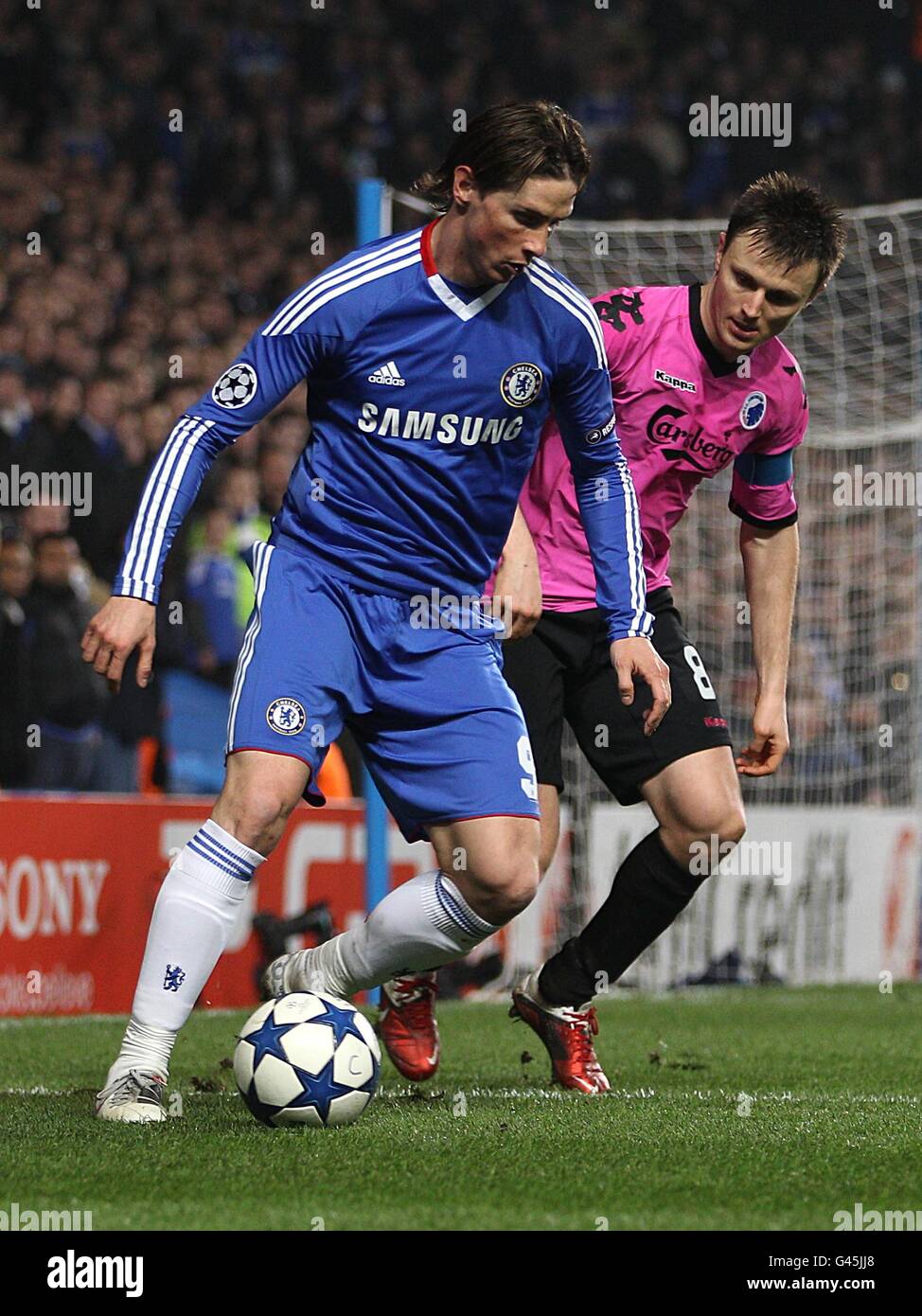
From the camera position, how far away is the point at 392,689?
14.5 ft

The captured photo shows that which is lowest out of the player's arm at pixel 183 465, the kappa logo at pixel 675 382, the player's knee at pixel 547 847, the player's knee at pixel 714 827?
the player's knee at pixel 547 847

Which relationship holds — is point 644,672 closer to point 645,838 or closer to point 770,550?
point 645,838

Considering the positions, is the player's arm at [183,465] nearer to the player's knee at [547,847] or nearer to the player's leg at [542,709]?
the player's leg at [542,709]

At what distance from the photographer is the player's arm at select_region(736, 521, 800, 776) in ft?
17.5

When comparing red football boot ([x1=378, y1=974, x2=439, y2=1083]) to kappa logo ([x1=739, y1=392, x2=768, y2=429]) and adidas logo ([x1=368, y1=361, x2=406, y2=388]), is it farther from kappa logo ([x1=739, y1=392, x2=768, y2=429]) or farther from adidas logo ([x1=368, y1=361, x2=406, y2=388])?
kappa logo ([x1=739, y1=392, x2=768, y2=429])

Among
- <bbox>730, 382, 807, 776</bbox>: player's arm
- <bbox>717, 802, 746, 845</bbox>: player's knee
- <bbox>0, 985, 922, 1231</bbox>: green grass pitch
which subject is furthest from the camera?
<bbox>730, 382, 807, 776</bbox>: player's arm

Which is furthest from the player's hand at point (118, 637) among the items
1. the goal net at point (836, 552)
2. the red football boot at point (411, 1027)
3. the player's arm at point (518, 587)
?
the goal net at point (836, 552)

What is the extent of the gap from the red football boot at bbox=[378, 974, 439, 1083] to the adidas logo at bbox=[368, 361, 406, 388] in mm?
1557

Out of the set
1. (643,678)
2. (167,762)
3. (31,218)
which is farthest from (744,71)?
(643,678)

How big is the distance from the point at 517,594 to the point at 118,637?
140cm

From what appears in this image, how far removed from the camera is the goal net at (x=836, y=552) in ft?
32.1

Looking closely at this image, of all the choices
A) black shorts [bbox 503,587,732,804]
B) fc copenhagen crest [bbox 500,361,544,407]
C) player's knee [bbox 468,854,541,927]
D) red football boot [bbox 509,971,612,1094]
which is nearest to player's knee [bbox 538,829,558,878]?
black shorts [bbox 503,587,732,804]

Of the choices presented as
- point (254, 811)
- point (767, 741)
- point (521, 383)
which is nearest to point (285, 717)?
point (254, 811)

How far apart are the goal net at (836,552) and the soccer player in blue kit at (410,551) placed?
476 cm
